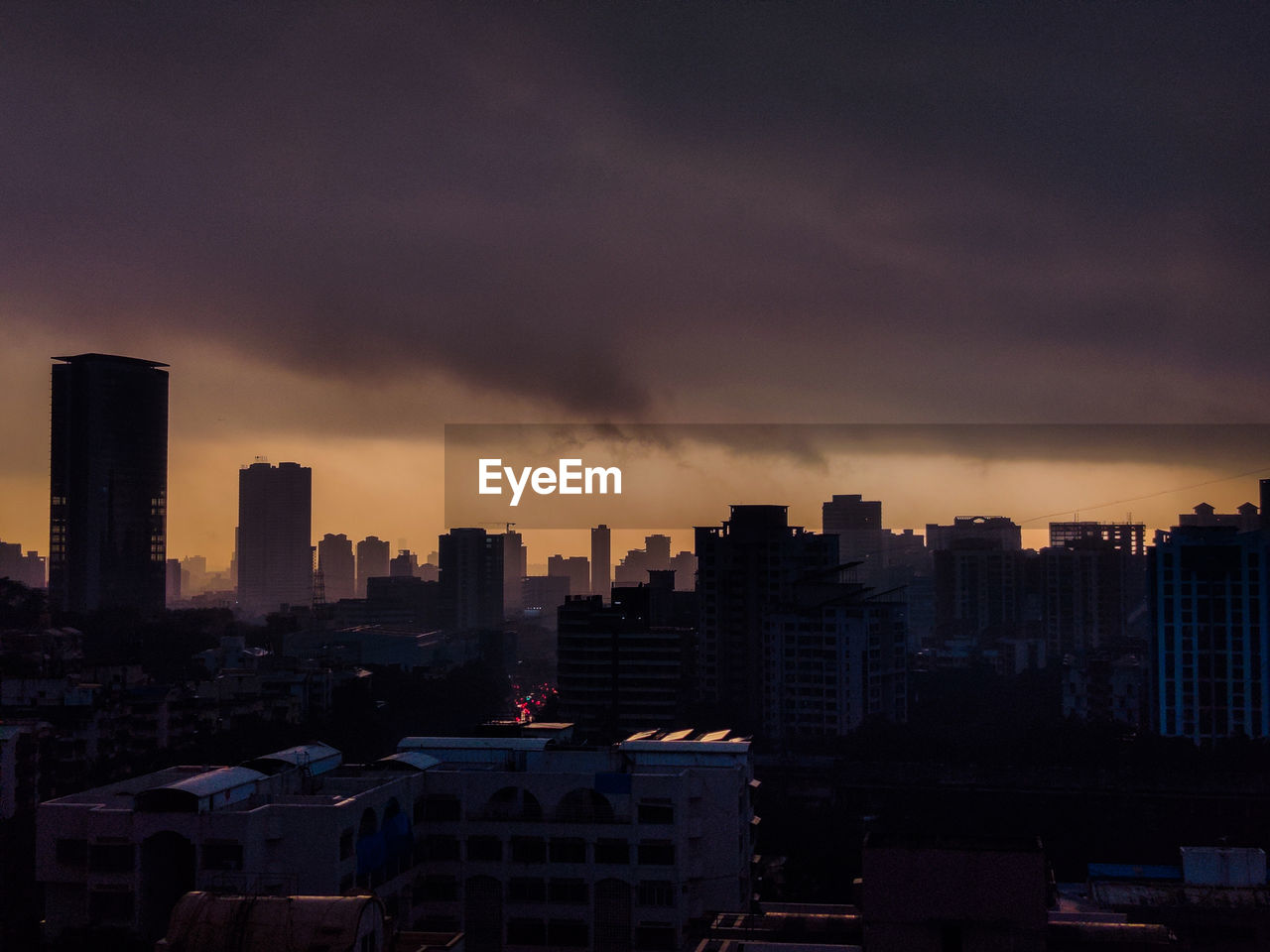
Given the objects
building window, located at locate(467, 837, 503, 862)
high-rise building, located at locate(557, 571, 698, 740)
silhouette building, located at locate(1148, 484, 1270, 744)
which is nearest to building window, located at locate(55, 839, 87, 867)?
building window, located at locate(467, 837, 503, 862)

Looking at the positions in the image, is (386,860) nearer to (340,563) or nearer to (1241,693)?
(1241,693)

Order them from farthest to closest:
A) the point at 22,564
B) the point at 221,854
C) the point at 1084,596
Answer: the point at 22,564 < the point at 1084,596 < the point at 221,854

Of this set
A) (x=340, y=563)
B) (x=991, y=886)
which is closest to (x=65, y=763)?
(x=991, y=886)

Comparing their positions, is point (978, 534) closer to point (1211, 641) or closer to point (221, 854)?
point (1211, 641)

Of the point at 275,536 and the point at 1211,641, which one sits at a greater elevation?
the point at 275,536

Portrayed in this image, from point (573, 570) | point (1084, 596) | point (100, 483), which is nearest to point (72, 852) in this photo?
point (1084, 596)
